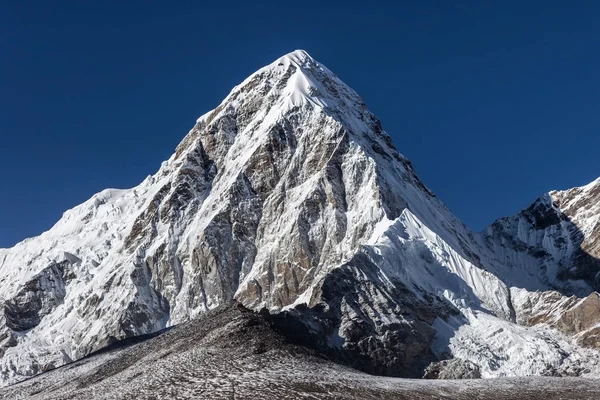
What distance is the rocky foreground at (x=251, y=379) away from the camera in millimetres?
61125

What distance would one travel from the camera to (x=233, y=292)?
523 feet

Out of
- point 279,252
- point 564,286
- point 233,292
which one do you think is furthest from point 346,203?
point 564,286

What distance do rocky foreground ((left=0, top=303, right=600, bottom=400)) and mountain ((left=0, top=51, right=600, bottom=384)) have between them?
19.9 metres

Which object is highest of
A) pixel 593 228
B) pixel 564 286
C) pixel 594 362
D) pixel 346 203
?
pixel 346 203

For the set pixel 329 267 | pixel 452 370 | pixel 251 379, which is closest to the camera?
pixel 251 379

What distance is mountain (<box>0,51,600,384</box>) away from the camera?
106 metres

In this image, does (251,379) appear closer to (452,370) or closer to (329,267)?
(452,370)

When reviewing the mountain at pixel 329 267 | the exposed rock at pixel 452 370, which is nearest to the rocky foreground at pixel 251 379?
the mountain at pixel 329 267

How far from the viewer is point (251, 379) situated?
62.8 metres

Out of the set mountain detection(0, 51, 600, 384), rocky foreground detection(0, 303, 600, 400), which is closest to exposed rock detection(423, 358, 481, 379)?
mountain detection(0, 51, 600, 384)

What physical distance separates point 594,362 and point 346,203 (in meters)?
66.0

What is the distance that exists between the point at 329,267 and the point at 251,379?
81.2 meters

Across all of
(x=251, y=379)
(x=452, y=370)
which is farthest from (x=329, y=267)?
(x=251, y=379)

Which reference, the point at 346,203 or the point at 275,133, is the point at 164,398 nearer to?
the point at 346,203
